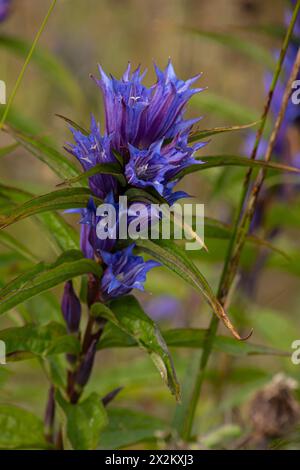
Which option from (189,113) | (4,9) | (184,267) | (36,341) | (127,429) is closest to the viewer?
(184,267)

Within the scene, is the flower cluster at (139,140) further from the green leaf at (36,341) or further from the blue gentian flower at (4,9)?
the blue gentian flower at (4,9)

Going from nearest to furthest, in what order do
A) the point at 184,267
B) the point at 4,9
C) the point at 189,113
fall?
the point at 184,267 < the point at 4,9 < the point at 189,113

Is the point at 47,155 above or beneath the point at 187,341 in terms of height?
above

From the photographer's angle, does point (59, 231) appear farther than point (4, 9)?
No

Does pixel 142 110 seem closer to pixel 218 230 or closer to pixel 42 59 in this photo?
pixel 218 230

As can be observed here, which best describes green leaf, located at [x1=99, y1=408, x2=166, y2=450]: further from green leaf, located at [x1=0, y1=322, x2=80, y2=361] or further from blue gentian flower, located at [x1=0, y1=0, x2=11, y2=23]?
blue gentian flower, located at [x1=0, y1=0, x2=11, y2=23]

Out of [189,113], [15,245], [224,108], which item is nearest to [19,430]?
[15,245]

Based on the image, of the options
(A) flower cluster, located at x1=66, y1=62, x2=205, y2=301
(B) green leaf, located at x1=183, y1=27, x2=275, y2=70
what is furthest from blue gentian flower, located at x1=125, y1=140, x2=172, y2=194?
(B) green leaf, located at x1=183, y1=27, x2=275, y2=70

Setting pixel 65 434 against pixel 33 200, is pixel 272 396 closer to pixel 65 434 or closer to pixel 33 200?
pixel 65 434
